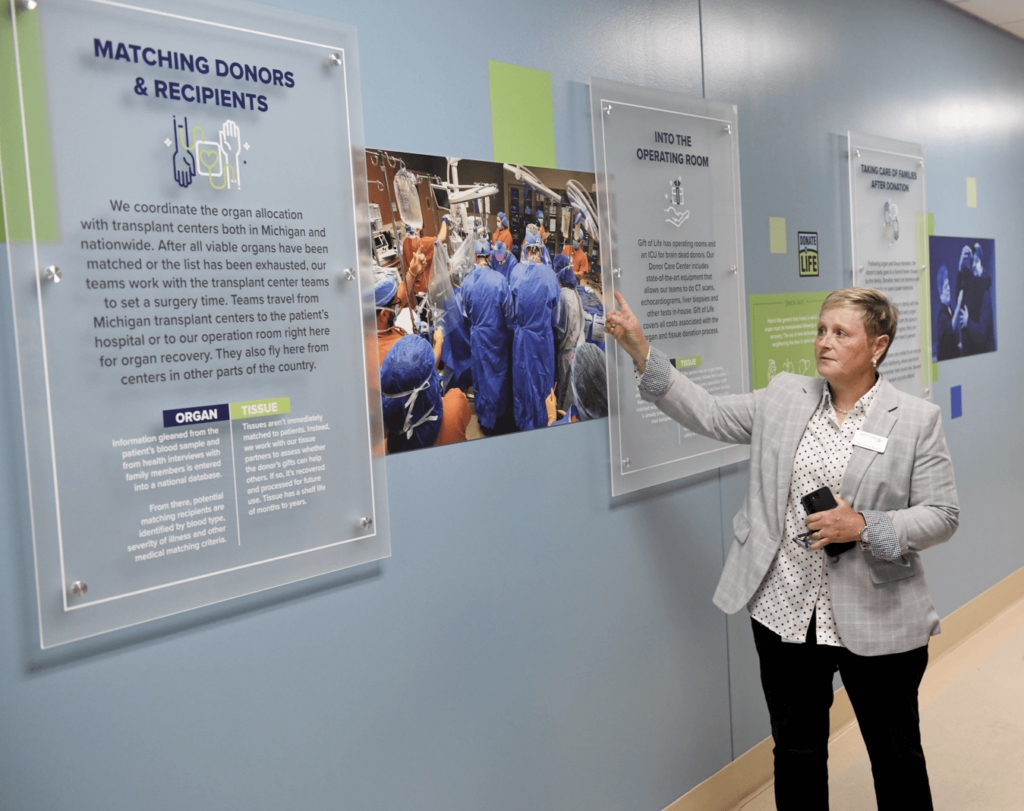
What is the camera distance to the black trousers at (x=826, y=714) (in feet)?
6.94

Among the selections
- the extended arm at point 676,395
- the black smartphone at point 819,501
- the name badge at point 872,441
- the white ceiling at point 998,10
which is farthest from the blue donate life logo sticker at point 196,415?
the white ceiling at point 998,10

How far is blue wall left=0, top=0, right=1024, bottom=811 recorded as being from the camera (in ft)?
4.83

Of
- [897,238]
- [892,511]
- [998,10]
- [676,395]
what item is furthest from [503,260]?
[998,10]

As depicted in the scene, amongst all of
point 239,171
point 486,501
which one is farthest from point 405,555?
point 239,171

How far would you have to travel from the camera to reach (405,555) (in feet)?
6.29

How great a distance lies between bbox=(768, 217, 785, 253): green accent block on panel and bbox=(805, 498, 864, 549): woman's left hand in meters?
1.34

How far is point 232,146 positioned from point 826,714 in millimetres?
2057

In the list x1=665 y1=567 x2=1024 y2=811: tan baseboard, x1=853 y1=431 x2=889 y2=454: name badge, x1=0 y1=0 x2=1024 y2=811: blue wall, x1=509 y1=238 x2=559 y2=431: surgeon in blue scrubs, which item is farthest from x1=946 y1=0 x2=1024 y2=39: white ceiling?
x1=509 y1=238 x2=559 y2=431: surgeon in blue scrubs

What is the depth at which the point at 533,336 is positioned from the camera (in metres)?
2.18

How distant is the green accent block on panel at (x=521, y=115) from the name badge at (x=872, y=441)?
1059 millimetres

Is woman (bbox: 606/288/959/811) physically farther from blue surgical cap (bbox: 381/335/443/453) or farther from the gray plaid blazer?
blue surgical cap (bbox: 381/335/443/453)

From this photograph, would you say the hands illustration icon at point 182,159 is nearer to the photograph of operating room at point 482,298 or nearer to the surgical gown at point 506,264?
the photograph of operating room at point 482,298

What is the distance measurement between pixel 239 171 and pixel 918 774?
7.12ft

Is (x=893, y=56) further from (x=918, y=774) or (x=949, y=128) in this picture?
(x=918, y=774)
